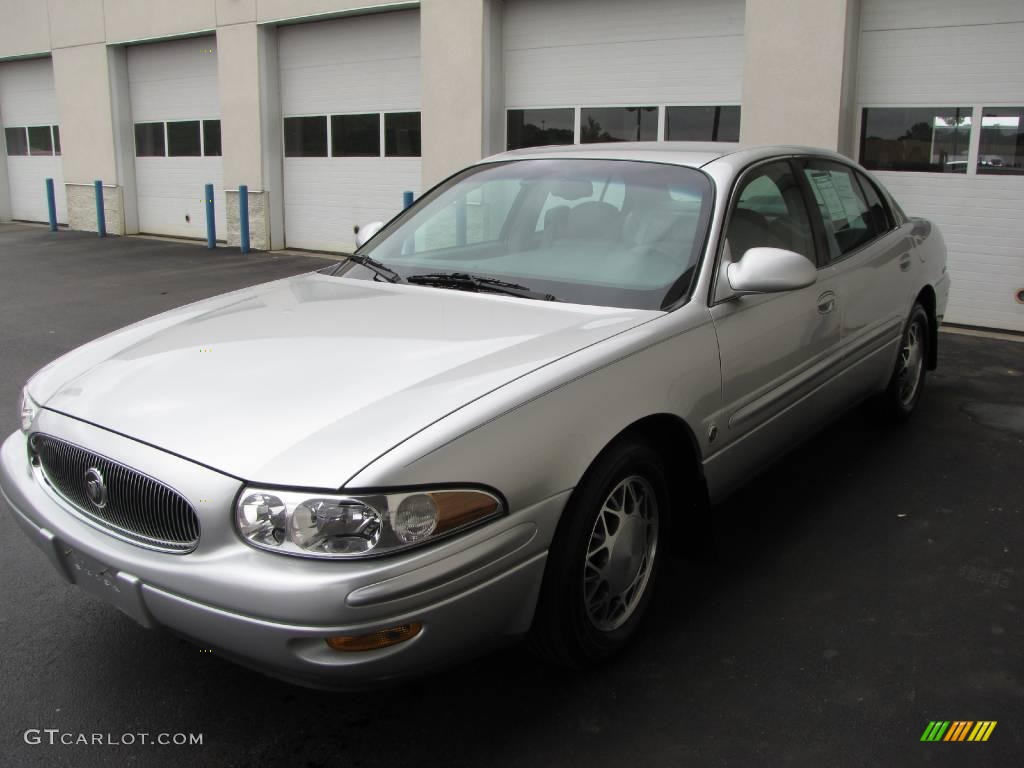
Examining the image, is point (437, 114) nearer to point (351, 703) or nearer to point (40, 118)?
point (351, 703)

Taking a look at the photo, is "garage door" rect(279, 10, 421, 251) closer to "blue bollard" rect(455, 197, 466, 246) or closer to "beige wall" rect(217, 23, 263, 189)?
"beige wall" rect(217, 23, 263, 189)

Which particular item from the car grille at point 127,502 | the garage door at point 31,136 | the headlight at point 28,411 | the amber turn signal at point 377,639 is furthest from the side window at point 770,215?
the garage door at point 31,136

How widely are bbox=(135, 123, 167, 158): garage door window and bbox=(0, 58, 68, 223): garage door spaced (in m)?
2.76

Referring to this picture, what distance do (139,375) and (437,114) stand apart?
9840 mm

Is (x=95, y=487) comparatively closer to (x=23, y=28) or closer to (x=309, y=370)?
(x=309, y=370)

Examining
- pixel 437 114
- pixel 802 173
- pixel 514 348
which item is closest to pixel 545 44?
pixel 437 114

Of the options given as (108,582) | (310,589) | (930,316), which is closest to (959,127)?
(930,316)

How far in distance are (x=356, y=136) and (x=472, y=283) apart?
35.8ft

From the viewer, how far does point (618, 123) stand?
10750 millimetres

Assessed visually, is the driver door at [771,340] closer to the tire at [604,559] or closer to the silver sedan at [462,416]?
the silver sedan at [462,416]

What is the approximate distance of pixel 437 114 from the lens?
11969mm

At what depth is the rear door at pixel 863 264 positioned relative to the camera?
4215 mm

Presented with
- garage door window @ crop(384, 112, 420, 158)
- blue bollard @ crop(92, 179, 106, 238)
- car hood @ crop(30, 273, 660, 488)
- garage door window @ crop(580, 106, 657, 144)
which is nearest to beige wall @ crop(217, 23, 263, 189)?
garage door window @ crop(384, 112, 420, 158)

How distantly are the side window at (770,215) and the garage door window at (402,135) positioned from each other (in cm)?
946
